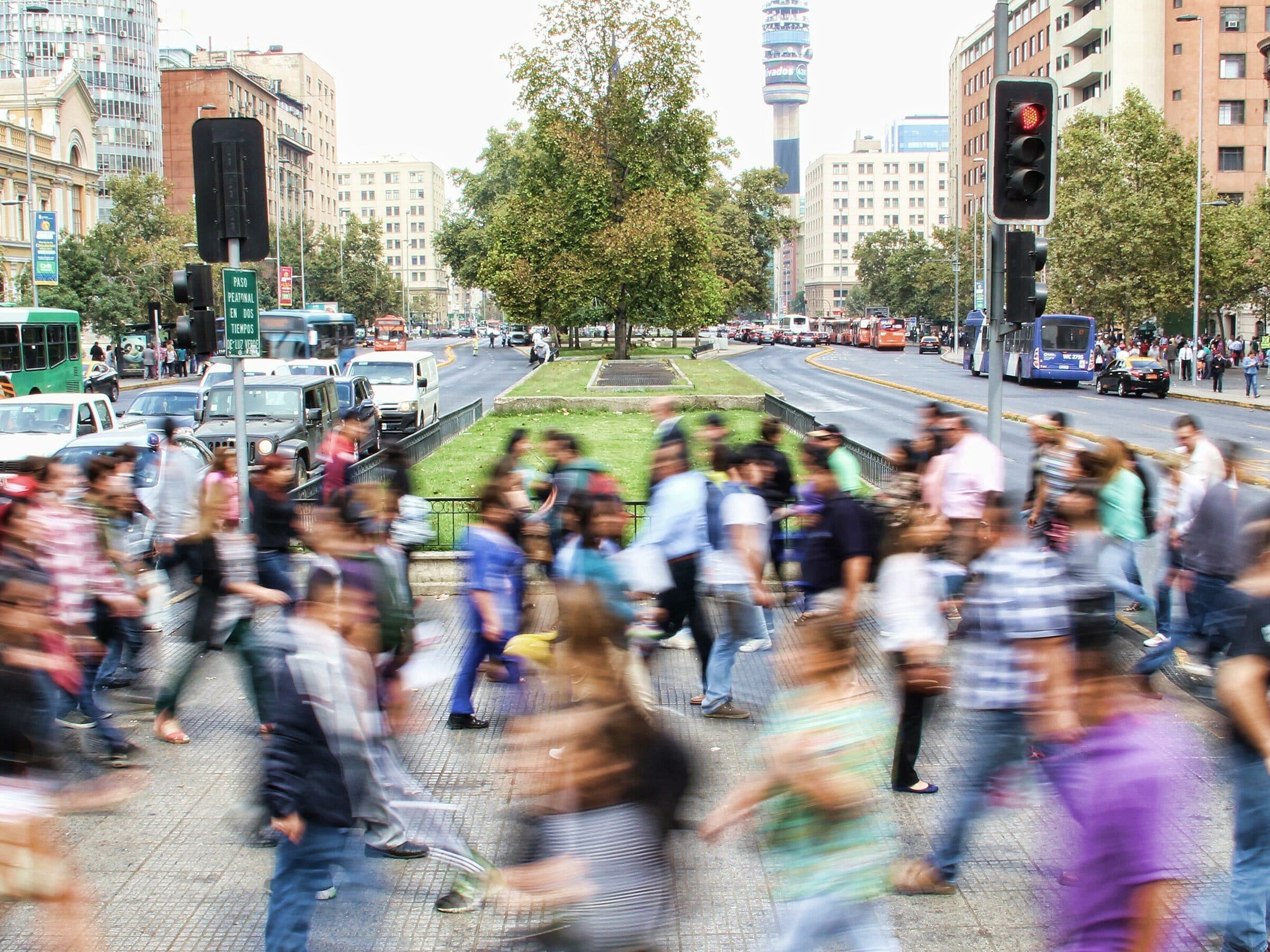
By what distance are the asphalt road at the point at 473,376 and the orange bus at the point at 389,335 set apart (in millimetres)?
1378

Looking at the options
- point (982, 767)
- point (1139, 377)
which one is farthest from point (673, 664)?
point (1139, 377)

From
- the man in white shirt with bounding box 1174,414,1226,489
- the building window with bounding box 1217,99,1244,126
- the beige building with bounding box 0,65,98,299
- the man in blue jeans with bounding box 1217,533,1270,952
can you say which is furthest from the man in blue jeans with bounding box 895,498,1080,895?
the building window with bounding box 1217,99,1244,126

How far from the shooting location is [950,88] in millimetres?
117875

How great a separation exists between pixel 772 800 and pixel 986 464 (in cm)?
599

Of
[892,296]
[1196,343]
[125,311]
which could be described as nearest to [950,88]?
[892,296]

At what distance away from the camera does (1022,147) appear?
9969 millimetres

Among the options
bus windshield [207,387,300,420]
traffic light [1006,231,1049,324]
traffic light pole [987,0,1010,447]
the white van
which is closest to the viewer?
traffic light [1006,231,1049,324]

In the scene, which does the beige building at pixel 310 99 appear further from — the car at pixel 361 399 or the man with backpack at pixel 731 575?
the man with backpack at pixel 731 575

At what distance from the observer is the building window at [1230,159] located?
237 ft

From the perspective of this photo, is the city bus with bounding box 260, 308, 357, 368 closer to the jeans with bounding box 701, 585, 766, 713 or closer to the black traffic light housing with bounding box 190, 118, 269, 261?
the black traffic light housing with bounding box 190, 118, 269, 261

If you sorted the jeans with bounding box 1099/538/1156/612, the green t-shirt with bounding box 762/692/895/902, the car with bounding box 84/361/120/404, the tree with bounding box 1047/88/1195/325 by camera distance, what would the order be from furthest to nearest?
the tree with bounding box 1047/88/1195/325
the car with bounding box 84/361/120/404
the jeans with bounding box 1099/538/1156/612
the green t-shirt with bounding box 762/692/895/902

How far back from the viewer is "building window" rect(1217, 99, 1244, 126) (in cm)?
7181

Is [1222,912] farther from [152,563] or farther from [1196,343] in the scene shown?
[1196,343]

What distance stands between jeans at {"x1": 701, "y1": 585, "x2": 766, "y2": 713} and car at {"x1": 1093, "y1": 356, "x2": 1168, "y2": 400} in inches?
1345
